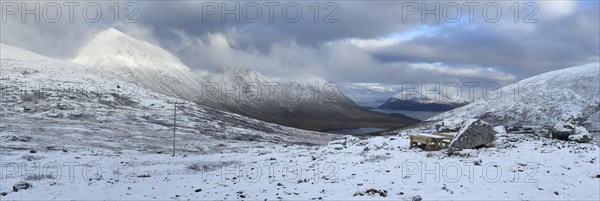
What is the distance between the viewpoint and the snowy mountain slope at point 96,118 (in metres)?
70.4

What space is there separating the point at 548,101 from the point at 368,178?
16290cm

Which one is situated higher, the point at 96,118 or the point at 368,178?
the point at 96,118

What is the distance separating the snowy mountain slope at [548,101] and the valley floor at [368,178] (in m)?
104

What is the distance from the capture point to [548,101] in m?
155

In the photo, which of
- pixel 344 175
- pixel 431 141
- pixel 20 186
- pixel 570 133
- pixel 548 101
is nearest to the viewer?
pixel 20 186

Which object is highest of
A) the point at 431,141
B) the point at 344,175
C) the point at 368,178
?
the point at 431,141

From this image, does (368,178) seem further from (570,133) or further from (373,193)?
(570,133)

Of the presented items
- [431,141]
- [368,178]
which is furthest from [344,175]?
[431,141]

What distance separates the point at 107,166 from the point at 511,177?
3258 centimetres

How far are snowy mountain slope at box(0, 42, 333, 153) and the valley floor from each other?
1215 inches

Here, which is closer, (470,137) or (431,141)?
(470,137)

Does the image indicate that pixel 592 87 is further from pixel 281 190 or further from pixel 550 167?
pixel 281 190

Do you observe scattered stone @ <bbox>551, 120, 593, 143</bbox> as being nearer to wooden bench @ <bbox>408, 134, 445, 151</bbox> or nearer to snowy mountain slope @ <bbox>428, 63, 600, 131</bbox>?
wooden bench @ <bbox>408, 134, 445, 151</bbox>

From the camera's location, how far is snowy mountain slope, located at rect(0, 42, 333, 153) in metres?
70.4
